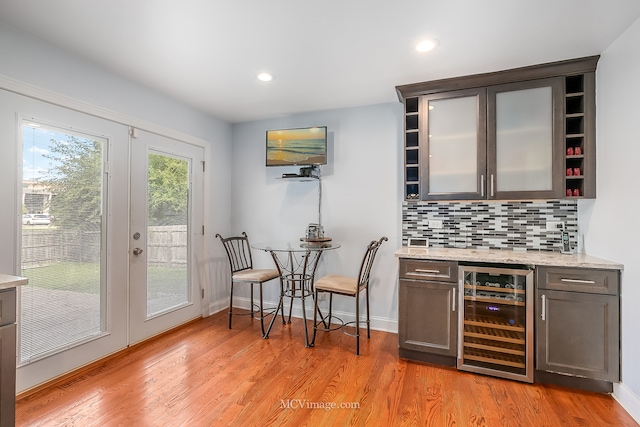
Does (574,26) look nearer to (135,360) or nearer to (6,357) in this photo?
(6,357)

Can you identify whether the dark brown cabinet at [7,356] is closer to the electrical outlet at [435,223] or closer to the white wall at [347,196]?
the white wall at [347,196]

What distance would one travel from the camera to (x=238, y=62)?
2449 mm

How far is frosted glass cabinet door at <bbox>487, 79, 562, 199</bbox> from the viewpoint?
2.51 m

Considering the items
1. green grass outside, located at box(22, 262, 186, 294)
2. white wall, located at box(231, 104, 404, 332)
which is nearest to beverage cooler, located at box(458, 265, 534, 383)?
white wall, located at box(231, 104, 404, 332)

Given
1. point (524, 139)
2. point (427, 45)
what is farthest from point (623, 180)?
point (427, 45)

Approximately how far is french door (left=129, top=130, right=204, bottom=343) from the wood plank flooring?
0.44 metres

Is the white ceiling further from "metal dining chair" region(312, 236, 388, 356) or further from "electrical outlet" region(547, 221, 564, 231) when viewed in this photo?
"metal dining chair" region(312, 236, 388, 356)

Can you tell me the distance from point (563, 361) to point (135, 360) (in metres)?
3.33

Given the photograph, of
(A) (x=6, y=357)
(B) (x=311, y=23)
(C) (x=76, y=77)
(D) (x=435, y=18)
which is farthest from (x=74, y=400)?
(D) (x=435, y=18)

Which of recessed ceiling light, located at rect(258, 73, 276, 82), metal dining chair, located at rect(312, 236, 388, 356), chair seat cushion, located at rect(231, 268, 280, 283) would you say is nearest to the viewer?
recessed ceiling light, located at rect(258, 73, 276, 82)

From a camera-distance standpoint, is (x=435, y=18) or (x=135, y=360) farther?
(x=135, y=360)

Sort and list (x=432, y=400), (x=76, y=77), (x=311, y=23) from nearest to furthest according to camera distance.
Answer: (x=311, y=23) < (x=432, y=400) < (x=76, y=77)

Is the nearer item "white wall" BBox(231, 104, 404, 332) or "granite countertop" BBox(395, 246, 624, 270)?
"granite countertop" BBox(395, 246, 624, 270)

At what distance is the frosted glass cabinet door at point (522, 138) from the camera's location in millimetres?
2512
